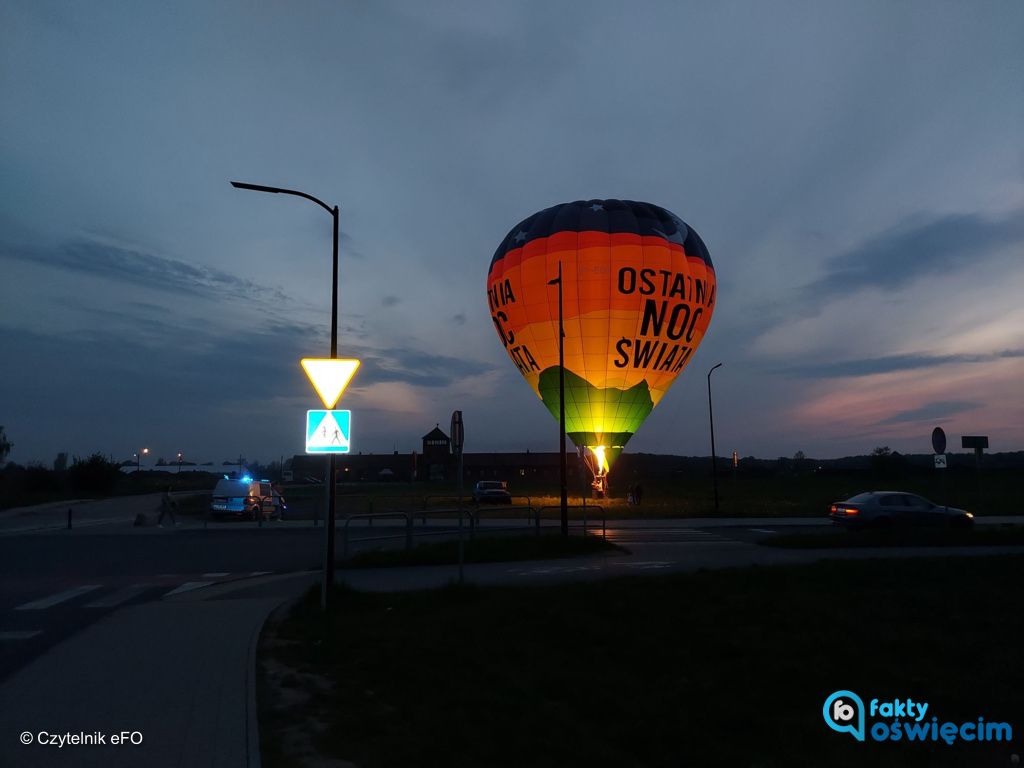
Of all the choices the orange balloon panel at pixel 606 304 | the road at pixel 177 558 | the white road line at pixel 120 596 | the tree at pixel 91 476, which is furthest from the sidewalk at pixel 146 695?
the tree at pixel 91 476

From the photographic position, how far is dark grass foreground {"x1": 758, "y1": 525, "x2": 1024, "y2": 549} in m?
19.7

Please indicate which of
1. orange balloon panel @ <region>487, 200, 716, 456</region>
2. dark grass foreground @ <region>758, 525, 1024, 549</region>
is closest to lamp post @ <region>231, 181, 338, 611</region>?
dark grass foreground @ <region>758, 525, 1024, 549</region>

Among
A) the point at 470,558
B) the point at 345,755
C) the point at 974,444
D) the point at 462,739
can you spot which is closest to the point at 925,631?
the point at 462,739

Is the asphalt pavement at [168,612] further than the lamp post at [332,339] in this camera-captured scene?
No

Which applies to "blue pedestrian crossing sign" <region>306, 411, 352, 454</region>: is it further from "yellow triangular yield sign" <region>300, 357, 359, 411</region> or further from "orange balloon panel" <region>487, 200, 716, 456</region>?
"orange balloon panel" <region>487, 200, 716, 456</region>

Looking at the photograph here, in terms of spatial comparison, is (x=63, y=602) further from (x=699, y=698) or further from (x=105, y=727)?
(x=699, y=698)

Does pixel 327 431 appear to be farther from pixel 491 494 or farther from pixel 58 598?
pixel 491 494

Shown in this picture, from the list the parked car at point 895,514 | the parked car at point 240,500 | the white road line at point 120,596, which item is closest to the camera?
the white road line at point 120,596

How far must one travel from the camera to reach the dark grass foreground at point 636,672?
5.66 m

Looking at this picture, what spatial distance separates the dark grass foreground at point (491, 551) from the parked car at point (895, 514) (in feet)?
29.2

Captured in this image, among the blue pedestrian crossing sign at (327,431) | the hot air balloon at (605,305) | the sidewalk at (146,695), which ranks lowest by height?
the sidewalk at (146,695)

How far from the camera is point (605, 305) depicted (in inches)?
1304

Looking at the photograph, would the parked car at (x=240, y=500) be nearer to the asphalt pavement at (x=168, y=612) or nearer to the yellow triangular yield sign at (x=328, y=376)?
the asphalt pavement at (x=168, y=612)

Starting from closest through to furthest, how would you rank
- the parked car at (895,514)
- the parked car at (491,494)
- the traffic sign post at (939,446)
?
the traffic sign post at (939,446) < the parked car at (895,514) < the parked car at (491,494)
